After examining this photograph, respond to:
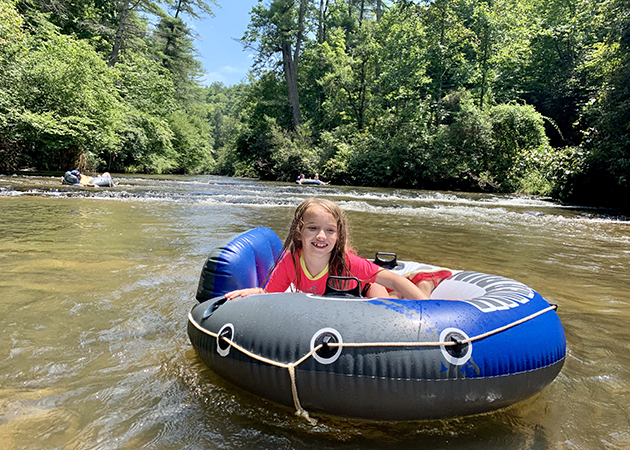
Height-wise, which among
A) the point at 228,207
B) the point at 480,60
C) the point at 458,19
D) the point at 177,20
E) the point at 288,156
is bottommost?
the point at 228,207

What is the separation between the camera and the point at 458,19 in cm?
2175

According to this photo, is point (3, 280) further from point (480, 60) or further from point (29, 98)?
point (480, 60)

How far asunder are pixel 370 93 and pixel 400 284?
2637cm

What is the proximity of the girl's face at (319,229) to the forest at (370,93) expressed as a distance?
13.3 m

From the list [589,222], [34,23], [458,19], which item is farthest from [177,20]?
[589,222]

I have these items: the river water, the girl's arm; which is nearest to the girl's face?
the girl's arm

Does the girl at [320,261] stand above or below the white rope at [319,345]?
above

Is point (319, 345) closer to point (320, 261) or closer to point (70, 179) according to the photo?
point (320, 261)

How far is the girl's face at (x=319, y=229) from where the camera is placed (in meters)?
2.73

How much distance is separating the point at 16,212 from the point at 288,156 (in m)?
21.0

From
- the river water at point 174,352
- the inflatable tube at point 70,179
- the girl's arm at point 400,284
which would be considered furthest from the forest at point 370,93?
the girl's arm at point 400,284

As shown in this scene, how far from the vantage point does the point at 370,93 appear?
89.5 feet

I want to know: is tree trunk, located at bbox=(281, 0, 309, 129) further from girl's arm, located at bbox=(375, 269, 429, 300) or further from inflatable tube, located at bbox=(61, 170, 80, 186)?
girl's arm, located at bbox=(375, 269, 429, 300)

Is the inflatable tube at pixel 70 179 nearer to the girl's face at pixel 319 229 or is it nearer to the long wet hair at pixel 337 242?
the long wet hair at pixel 337 242
